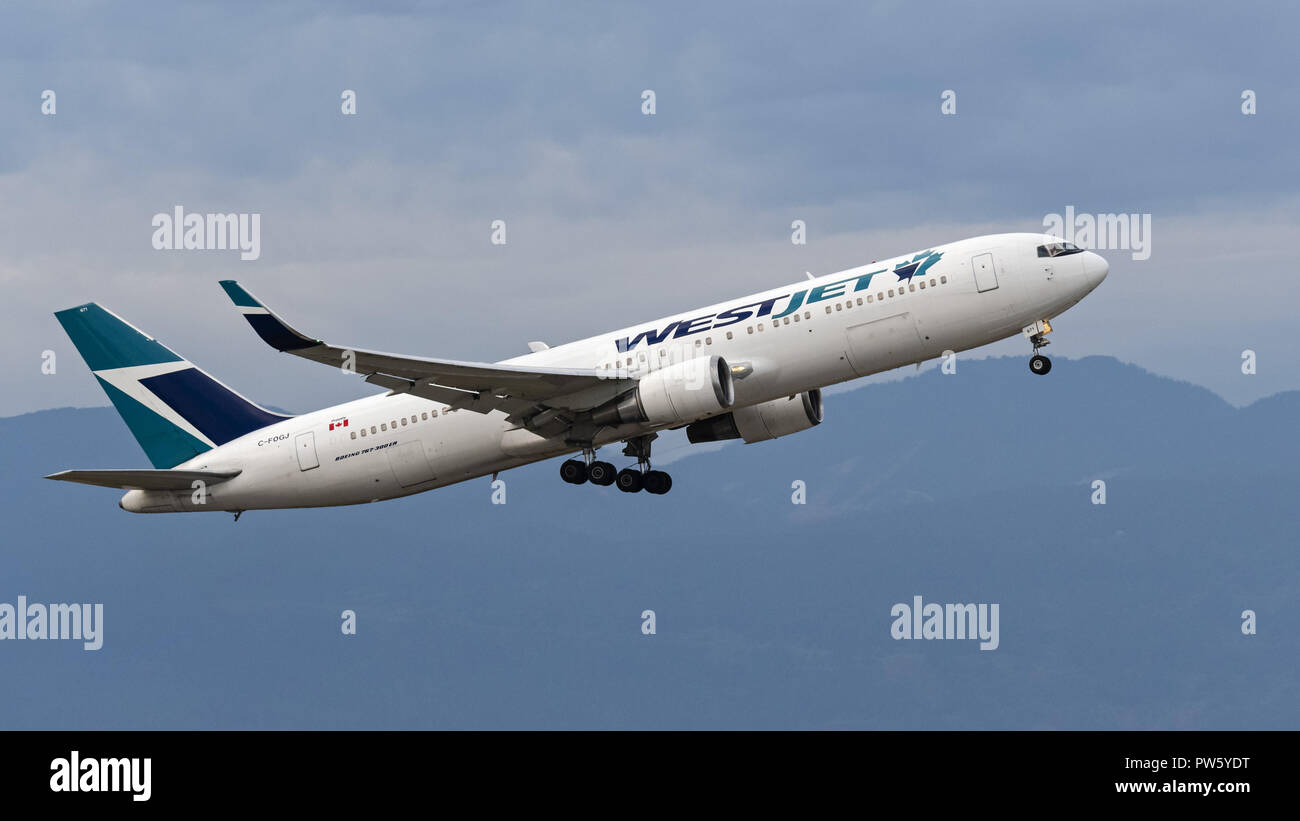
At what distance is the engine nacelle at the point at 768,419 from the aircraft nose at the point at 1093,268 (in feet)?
33.6

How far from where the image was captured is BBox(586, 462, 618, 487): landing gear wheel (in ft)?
152

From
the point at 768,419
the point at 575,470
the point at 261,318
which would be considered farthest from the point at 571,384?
the point at 261,318

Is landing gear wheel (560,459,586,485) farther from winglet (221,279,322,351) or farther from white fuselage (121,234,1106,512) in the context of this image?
winglet (221,279,322,351)

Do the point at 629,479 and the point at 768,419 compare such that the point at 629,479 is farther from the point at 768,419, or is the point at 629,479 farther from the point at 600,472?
the point at 768,419

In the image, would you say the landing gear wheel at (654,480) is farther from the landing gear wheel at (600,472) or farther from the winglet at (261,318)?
the winglet at (261,318)

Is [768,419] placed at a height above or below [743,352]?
below

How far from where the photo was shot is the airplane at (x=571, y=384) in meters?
41.3

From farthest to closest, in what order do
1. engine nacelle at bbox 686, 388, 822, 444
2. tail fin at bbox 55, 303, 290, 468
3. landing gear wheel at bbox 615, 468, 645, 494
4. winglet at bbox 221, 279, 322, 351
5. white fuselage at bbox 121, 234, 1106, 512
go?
1. tail fin at bbox 55, 303, 290, 468
2. engine nacelle at bbox 686, 388, 822, 444
3. landing gear wheel at bbox 615, 468, 645, 494
4. white fuselage at bbox 121, 234, 1106, 512
5. winglet at bbox 221, 279, 322, 351

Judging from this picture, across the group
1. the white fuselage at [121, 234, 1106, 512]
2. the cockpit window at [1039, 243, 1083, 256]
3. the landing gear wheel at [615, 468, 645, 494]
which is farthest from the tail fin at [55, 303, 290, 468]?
the cockpit window at [1039, 243, 1083, 256]

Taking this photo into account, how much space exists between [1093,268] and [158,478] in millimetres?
30379

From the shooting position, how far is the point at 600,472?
4659 centimetres
